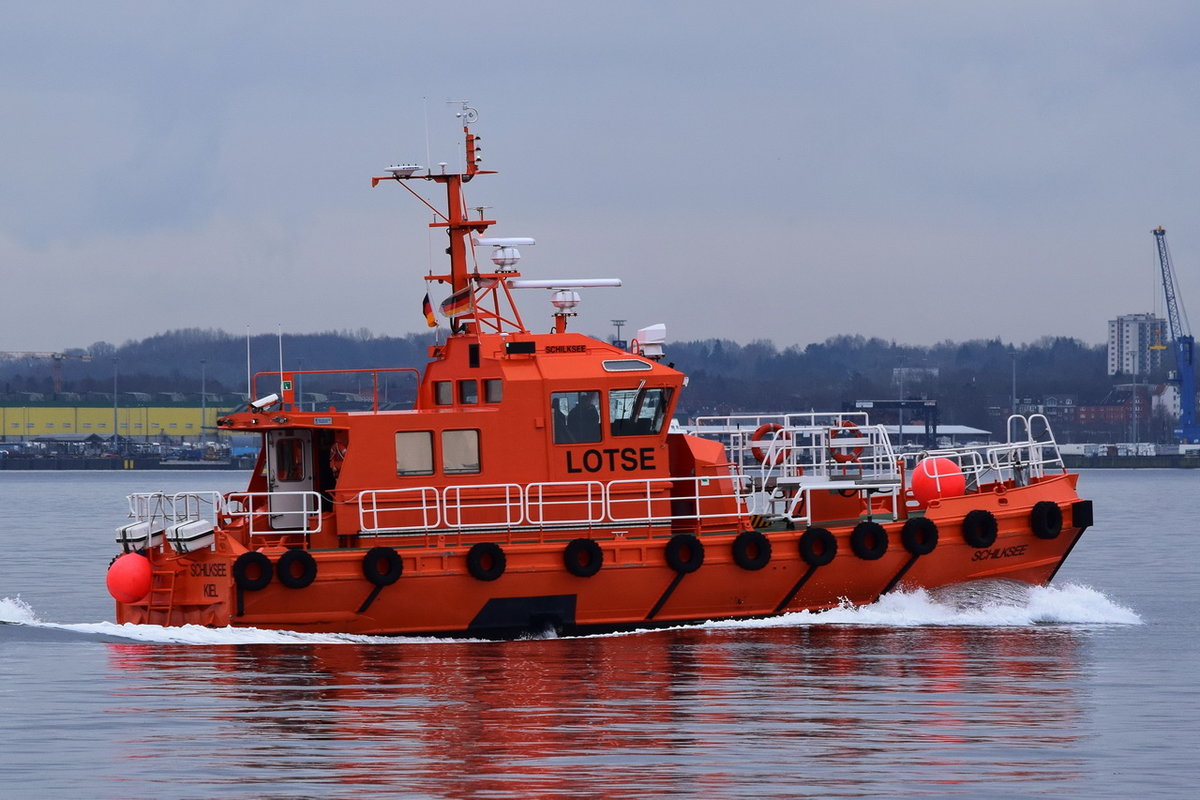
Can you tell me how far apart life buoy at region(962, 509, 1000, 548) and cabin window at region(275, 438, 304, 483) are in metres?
7.24

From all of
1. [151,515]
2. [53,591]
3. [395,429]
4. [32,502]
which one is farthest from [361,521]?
[32,502]

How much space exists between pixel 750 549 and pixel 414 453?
3.67 m

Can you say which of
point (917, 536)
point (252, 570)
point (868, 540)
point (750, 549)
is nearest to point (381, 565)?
point (252, 570)

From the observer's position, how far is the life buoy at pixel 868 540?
19672 millimetres

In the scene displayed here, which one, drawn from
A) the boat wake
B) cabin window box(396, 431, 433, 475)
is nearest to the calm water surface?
the boat wake

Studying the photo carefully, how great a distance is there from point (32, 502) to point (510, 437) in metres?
56.8

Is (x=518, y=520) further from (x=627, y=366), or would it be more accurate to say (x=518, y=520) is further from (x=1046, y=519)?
(x=1046, y=519)

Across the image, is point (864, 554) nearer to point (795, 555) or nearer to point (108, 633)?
point (795, 555)

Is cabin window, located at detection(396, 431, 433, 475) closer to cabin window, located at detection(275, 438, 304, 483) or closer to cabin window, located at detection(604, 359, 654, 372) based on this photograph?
cabin window, located at detection(275, 438, 304, 483)

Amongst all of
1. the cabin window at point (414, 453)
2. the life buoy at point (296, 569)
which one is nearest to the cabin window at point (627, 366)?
the cabin window at point (414, 453)

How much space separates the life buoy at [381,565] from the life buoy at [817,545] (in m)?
4.31

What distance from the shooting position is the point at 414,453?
63.3 ft

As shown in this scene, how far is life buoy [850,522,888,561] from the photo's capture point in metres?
19.7

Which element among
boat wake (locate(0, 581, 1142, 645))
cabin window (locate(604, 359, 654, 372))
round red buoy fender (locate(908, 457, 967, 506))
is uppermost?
cabin window (locate(604, 359, 654, 372))
